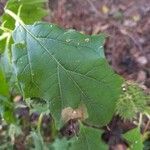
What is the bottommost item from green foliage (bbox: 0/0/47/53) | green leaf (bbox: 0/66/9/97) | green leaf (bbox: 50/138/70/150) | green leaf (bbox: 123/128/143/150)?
green leaf (bbox: 50/138/70/150)

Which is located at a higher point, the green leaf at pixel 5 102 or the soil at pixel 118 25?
the soil at pixel 118 25

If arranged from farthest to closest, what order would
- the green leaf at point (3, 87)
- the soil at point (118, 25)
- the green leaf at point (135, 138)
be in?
the soil at point (118, 25) < the green leaf at point (135, 138) < the green leaf at point (3, 87)

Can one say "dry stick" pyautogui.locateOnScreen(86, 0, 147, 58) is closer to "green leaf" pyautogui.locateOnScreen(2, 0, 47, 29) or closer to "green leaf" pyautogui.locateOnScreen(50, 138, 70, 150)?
"green leaf" pyautogui.locateOnScreen(50, 138, 70, 150)

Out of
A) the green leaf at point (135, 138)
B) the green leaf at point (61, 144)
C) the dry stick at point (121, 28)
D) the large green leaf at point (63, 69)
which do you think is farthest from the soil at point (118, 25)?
the large green leaf at point (63, 69)

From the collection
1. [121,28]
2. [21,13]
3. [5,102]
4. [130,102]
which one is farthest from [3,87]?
[121,28]

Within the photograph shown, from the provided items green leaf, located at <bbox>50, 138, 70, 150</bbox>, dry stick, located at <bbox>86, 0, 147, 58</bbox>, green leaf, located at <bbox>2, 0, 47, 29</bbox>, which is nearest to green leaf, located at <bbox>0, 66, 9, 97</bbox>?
green leaf, located at <bbox>2, 0, 47, 29</bbox>

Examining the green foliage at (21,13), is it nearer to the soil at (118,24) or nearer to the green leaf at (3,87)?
the green leaf at (3,87)
